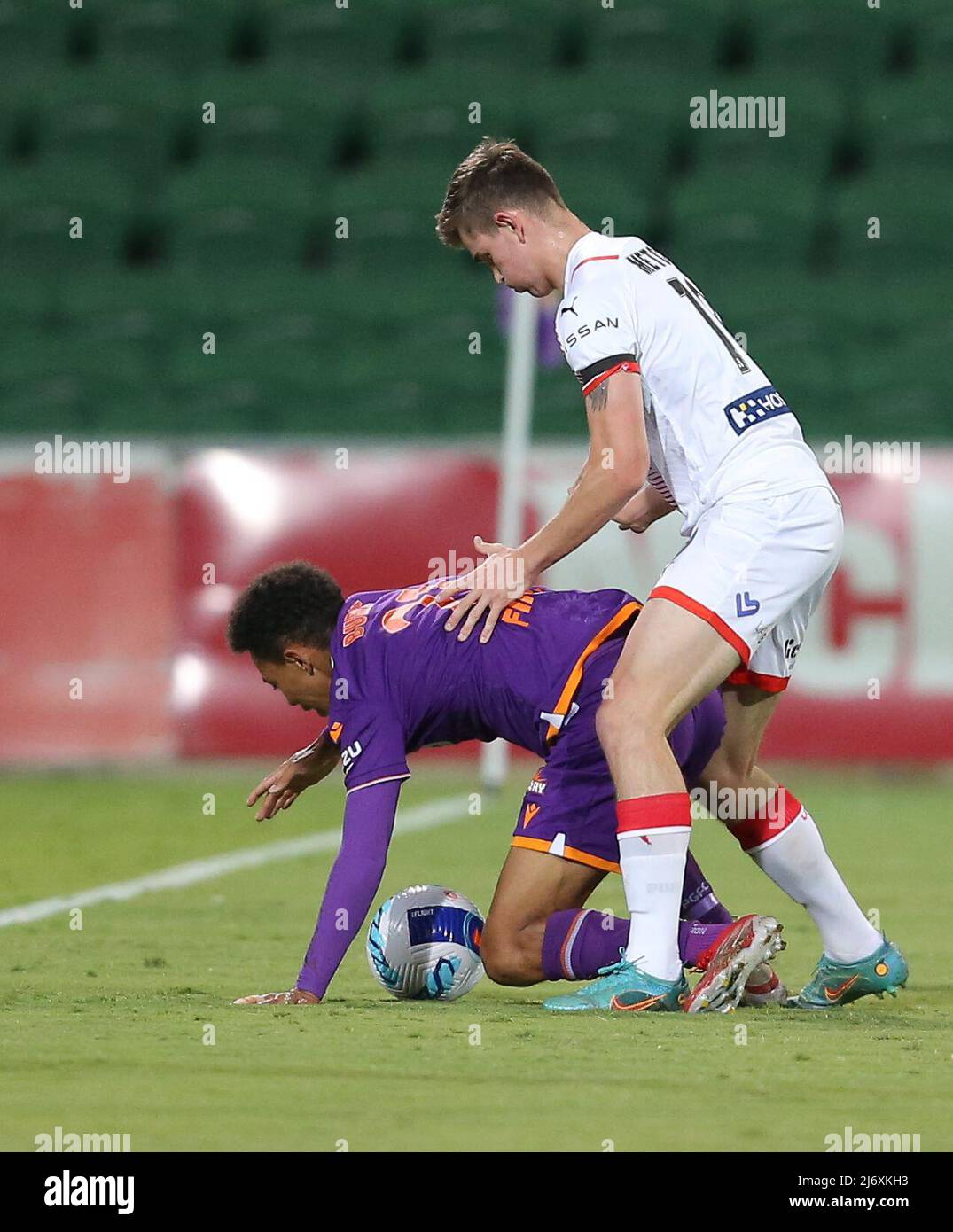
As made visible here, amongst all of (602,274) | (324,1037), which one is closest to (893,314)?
(602,274)

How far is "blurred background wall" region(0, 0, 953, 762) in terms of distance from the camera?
444 inches

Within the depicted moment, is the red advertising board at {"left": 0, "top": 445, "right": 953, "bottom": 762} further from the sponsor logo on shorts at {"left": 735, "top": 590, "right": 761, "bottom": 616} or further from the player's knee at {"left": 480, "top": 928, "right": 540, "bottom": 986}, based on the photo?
the sponsor logo on shorts at {"left": 735, "top": 590, "right": 761, "bottom": 616}

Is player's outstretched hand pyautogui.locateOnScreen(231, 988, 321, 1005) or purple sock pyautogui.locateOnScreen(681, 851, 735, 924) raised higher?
purple sock pyautogui.locateOnScreen(681, 851, 735, 924)

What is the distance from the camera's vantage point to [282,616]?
508cm

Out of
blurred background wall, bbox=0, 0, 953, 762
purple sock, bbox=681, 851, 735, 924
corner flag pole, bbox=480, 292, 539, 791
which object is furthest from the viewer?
blurred background wall, bbox=0, 0, 953, 762

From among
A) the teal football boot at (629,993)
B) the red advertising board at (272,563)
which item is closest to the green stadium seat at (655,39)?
the red advertising board at (272,563)

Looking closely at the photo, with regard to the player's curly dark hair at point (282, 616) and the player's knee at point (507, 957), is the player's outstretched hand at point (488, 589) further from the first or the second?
the player's knee at point (507, 957)

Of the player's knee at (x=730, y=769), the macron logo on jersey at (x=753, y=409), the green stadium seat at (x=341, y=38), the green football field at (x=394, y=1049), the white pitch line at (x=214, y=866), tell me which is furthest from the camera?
the green stadium seat at (x=341, y=38)

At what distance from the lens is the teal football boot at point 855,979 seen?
5039 mm

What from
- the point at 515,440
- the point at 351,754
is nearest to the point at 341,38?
the point at 515,440

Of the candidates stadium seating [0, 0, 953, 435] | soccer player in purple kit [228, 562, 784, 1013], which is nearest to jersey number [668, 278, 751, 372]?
soccer player in purple kit [228, 562, 784, 1013]

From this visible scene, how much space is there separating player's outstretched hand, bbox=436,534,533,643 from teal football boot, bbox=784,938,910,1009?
1.20m

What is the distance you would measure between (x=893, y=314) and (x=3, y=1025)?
10.5 meters

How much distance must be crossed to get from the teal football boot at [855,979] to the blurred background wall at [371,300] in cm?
608
